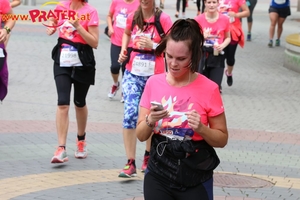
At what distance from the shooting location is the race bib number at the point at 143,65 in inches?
290

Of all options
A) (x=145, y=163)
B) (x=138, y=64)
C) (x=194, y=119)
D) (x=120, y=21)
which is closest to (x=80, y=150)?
(x=145, y=163)

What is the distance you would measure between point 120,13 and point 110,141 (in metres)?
2.91

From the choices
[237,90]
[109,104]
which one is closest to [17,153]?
[109,104]

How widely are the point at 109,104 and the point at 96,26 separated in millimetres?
4057

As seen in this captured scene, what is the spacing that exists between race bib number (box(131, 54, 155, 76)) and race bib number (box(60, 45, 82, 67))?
65cm

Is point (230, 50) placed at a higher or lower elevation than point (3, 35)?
lower

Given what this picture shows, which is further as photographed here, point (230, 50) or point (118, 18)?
point (230, 50)

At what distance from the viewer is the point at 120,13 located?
11414 millimetres

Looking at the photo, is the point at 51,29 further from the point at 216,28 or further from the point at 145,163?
the point at 216,28

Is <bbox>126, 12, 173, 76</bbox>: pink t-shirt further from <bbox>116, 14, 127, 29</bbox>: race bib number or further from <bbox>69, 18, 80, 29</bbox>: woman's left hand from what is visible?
<bbox>116, 14, 127, 29</bbox>: race bib number

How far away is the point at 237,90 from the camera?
13.6 meters

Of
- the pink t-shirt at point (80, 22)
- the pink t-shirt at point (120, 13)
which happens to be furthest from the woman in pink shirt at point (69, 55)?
the pink t-shirt at point (120, 13)

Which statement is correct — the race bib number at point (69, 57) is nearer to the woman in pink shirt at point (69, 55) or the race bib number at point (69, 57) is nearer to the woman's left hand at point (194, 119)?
the woman in pink shirt at point (69, 55)

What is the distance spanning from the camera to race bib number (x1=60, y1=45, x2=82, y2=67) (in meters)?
7.68
